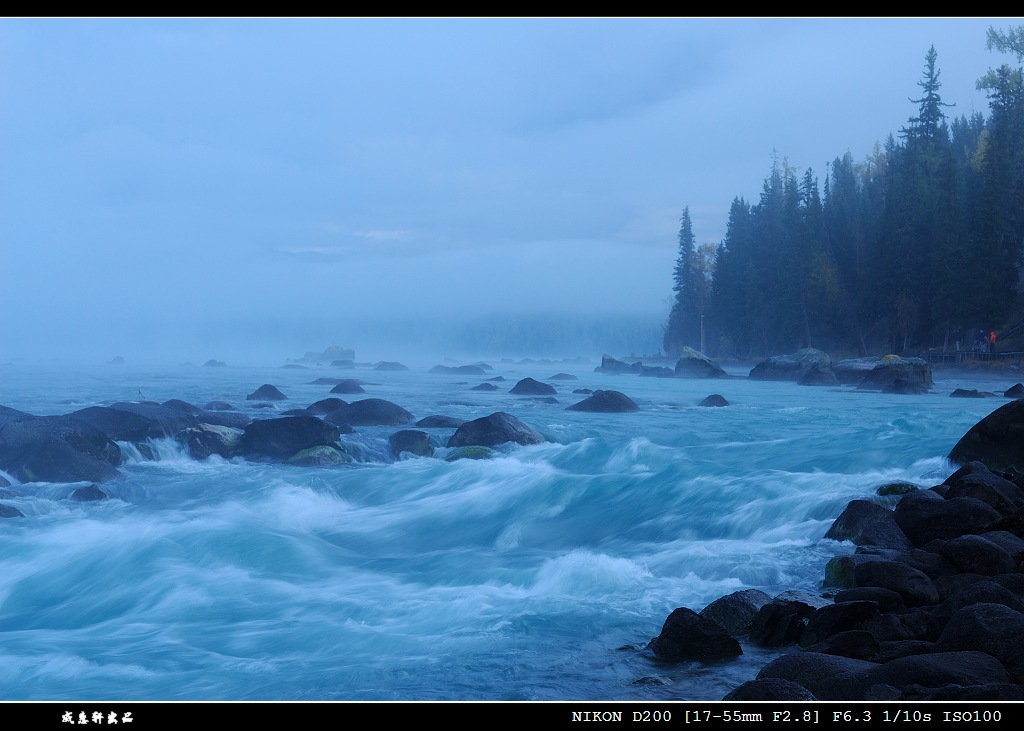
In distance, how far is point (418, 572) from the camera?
1030 cm

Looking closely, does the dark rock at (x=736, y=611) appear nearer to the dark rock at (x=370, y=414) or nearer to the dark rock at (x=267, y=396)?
the dark rock at (x=370, y=414)

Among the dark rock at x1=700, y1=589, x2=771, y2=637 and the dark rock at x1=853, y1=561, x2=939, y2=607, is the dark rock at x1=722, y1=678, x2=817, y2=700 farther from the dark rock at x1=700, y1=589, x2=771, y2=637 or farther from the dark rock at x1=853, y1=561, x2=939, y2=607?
the dark rock at x1=853, y1=561, x2=939, y2=607

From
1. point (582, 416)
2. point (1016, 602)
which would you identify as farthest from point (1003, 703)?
point (582, 416)

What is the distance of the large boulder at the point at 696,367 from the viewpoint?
5275cm

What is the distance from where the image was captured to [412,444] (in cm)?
1820

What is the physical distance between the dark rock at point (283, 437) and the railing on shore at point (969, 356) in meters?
42.2

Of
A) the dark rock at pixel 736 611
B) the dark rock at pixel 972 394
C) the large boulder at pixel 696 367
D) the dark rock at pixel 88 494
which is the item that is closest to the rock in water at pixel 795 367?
the large boulder at pixel 696 367

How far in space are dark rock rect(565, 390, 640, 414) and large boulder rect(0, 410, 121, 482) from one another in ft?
50.8

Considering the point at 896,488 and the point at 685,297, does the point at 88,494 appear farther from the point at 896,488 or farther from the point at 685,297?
the point at 685,297

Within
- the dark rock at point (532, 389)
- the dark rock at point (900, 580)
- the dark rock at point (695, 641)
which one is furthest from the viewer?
the dark rock at point (532, 389)

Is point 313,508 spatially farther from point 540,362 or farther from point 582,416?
point 540,362

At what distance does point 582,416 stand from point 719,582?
1675cm
